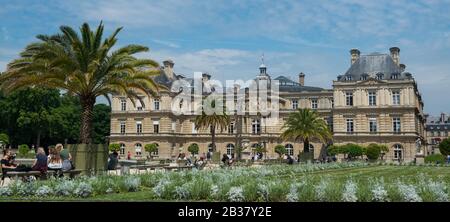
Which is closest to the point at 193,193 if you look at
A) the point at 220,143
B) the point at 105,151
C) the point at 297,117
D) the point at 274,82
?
the point at 105,151

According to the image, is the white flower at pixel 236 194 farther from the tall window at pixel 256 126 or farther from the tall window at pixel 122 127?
the tall window at pixel 122 127

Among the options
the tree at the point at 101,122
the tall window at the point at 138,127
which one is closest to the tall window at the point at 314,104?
the tall window at the point at 138,127

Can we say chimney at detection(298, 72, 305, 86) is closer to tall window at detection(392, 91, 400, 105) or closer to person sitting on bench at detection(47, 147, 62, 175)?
tall window at detection(392, 91, 400, 105)

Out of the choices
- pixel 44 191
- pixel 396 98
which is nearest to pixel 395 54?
pixel 396 98

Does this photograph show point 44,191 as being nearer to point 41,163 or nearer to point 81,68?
point 41,163

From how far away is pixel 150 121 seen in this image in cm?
7225

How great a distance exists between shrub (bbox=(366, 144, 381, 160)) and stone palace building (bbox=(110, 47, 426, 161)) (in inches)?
158

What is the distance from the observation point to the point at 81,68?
73.5ft

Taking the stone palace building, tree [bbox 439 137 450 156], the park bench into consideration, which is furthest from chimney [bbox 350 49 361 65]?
the park bench

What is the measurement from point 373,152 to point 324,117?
496 inches

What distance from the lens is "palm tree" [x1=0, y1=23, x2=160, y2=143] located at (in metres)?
21.8

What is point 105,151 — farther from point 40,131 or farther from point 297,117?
point 40,131

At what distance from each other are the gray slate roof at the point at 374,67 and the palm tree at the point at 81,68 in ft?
155

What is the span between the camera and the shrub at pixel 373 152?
57375 millimetres
